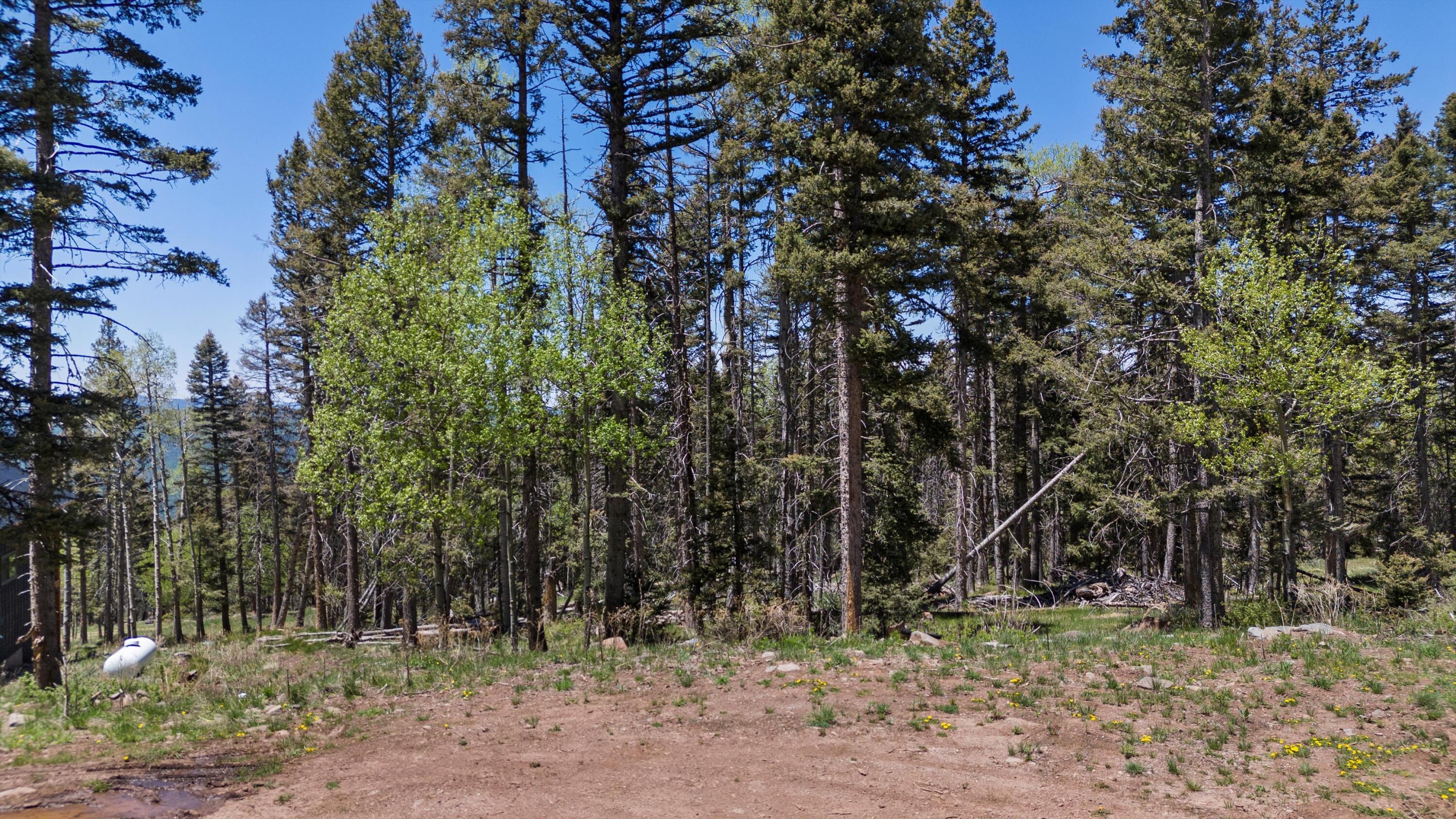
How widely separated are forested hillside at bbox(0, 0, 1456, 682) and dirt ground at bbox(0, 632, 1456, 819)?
13.7ft

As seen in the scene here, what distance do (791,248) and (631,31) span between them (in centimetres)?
601

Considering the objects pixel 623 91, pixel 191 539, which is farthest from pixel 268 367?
pixel 623 91

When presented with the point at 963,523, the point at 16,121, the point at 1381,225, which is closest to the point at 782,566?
the point at 963,523

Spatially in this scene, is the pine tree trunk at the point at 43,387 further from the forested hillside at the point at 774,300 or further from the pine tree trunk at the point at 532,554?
the pine tree trunk at the point at 532,554

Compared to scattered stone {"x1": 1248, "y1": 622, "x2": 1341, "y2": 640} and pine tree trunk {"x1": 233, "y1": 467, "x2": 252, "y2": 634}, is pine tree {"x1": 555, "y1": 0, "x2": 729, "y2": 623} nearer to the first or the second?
Answer: scattered stone {"x1": 1248, "y1": 622, "x2": 1341, "y2": 640}

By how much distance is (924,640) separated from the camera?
12.6 m

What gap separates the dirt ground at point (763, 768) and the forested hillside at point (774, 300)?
4.17 metres

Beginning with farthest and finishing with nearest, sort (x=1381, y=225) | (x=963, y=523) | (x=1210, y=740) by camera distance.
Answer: (x=1381, y=225)
(x=963, y=523)
(x=1210, y=740)

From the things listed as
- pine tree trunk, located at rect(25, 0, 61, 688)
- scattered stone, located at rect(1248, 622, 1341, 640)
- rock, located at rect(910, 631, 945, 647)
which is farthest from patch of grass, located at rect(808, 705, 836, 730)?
pine tree trunk, located at rect(25, 0, 61, 688)

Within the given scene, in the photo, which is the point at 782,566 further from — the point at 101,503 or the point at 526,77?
the point at 101,503

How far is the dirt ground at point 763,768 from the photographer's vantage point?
21.5 ft

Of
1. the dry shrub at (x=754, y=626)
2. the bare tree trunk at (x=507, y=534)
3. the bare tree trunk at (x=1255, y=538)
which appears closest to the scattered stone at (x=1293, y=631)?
the dry shrub at (x=754, y=626)

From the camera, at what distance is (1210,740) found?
25.4 feet

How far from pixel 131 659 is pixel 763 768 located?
40.2ft
